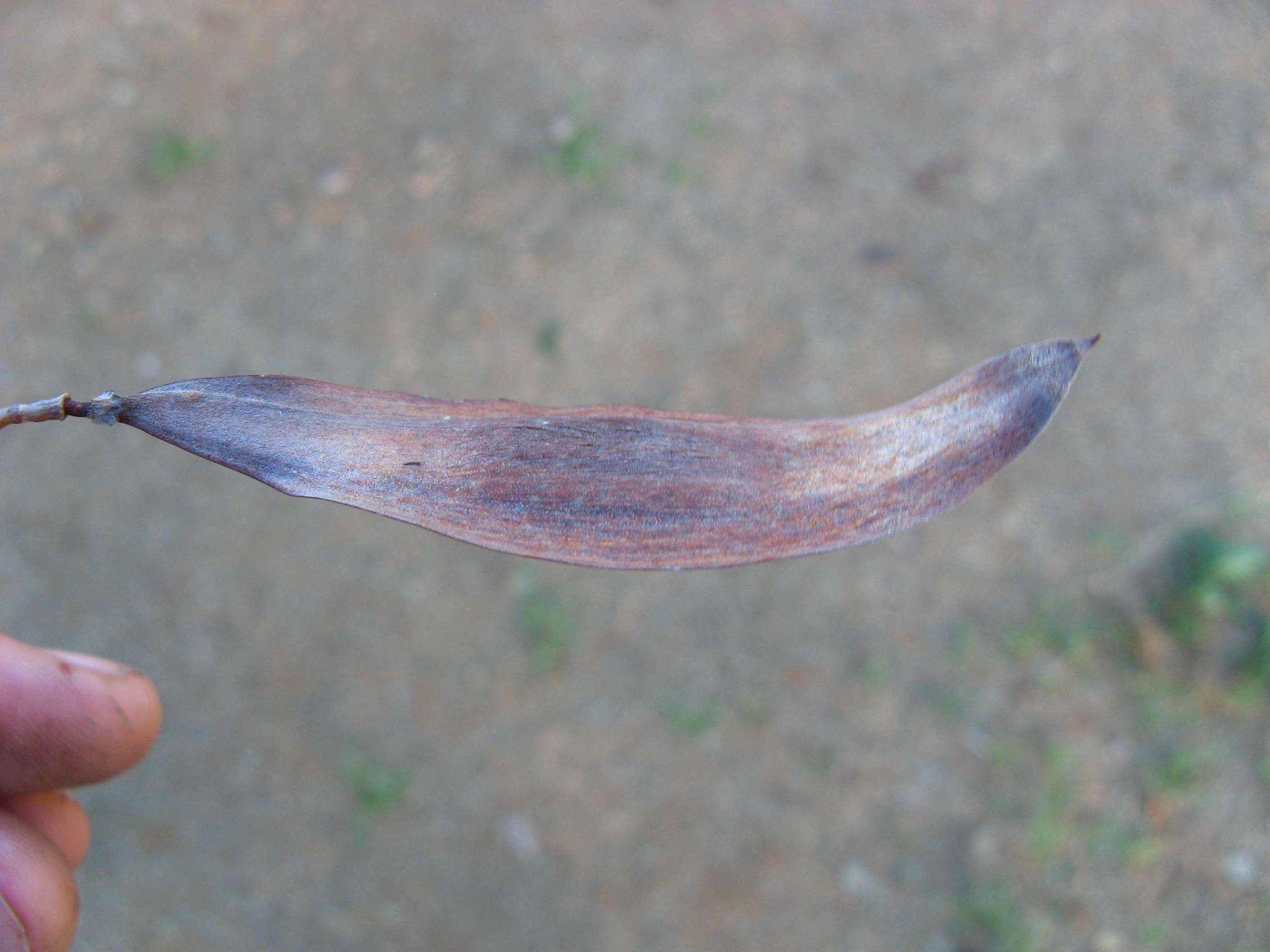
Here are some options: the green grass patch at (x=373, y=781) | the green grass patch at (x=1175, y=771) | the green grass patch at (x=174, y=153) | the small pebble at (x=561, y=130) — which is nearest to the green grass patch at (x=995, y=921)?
the green grass patch at (x=1175, y=771)

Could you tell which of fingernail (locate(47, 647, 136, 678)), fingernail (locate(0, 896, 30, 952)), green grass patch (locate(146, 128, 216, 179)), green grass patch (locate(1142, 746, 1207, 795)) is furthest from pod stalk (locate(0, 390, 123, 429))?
green grass patch (locate(146, 128, 216, 179))

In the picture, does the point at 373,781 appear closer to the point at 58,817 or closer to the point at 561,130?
the point at 58,817

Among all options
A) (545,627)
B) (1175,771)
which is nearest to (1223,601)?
(1175,771)

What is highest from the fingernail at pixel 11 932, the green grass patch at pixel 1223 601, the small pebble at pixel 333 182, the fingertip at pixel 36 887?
the small pebble at pixel 333 182

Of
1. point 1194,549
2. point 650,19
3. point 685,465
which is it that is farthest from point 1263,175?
point 685,465

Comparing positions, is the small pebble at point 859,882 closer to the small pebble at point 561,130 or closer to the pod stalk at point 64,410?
the pod stalk at point 64,410

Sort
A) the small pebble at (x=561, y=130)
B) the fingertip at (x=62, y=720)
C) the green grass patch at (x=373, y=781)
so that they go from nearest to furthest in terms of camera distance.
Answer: the fingertip at (x=62, y=720)
the green grass patch at (x=373, y=781)
the small pebble at (x=561, y=130)
